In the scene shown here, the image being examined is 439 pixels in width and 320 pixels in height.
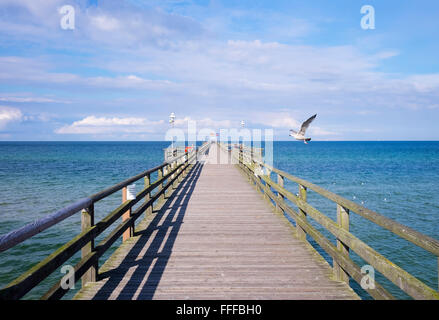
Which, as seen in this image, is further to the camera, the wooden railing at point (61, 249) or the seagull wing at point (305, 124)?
the seagull wing at point (305, 124)

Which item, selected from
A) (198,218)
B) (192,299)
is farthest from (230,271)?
(198,218)

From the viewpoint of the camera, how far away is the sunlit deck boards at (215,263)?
394 centimetres

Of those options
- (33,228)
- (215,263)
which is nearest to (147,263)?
(215,263)

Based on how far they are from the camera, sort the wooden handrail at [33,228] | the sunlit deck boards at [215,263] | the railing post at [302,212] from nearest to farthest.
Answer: the wooden handrail at [33,228] < the sunlit deck boards at [215,263] < the railing post at [302,212]

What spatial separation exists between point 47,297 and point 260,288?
8.05 feet

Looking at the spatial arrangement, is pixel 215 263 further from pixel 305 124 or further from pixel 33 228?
pixel 305 124

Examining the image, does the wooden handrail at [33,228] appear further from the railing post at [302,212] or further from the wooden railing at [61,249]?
the railing post at [302,212]

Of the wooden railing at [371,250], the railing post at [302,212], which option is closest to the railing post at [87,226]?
the wooden railing at [371,250]

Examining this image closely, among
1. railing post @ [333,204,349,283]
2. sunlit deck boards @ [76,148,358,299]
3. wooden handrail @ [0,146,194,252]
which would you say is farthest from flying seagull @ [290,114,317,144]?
wooden handrail @ [0,146,194,252]

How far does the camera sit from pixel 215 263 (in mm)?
4945

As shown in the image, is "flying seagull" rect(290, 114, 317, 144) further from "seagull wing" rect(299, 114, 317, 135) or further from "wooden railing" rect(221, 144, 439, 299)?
"wooden railing" rect(221, 144, 439, 299)

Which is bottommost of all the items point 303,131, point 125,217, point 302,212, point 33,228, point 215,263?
point 215,263

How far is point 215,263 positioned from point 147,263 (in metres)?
1.07
